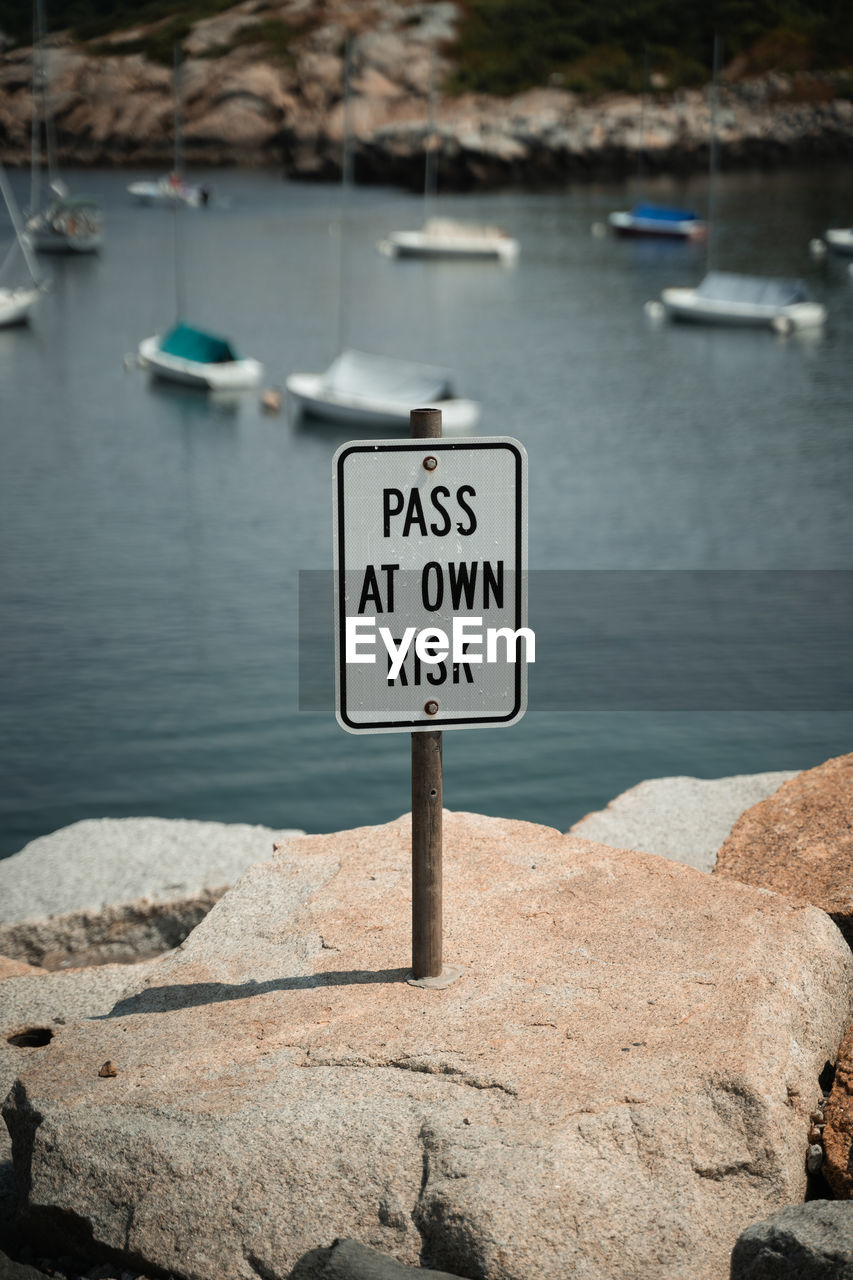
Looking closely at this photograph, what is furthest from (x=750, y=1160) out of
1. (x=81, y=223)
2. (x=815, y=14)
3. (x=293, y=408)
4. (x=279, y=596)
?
(x=815, y=14)

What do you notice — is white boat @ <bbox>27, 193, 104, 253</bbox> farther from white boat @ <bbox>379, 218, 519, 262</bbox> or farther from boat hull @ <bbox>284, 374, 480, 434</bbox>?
boat hull @ <bbox>284, 374, 480, 434</bbox>

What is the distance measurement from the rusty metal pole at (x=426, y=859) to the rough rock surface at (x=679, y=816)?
2256 mm

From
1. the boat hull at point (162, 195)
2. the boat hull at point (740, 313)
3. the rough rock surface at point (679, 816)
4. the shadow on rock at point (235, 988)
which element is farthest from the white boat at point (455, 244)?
the shadow on rock at point (235, 988)

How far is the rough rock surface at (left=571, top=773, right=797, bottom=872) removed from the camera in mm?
6617

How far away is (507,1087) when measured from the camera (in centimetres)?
376

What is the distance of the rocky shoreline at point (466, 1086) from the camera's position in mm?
3459

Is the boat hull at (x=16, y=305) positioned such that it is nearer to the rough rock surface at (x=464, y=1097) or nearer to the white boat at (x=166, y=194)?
the white boat at (x=166, y=194)

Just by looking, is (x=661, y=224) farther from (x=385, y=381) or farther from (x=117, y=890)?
(x=117, y=890)

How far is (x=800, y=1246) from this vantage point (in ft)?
10.6

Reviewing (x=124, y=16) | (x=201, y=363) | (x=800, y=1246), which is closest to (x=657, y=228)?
(x=201, y=363)

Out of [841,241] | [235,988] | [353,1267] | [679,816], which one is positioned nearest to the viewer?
[353,1267]

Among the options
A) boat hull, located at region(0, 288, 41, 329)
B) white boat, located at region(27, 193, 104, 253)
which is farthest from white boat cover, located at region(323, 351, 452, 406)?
white boat, located at region(27, 193, 104, 253)
